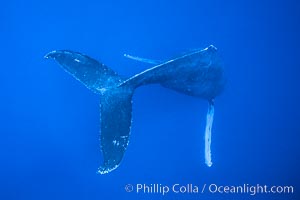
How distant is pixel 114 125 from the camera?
4.17 m

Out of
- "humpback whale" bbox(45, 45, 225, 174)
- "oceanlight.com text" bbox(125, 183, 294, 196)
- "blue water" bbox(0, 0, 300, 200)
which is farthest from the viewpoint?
"oceanlight.com text" bbox(125, 183, 294, 196)

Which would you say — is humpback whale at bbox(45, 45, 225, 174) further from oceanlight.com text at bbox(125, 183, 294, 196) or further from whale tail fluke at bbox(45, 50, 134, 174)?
oceanlight.com text at bbox(125, 183, 294, 196)

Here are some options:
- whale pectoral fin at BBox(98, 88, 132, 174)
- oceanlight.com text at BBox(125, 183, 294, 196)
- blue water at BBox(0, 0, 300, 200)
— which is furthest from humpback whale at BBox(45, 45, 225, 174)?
oceanlight.com text at BBox(125, 183, 294, 196)

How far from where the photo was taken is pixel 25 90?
5613mm

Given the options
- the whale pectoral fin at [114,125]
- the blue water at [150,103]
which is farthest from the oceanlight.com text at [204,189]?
the whale pectoral fin at [114,125]

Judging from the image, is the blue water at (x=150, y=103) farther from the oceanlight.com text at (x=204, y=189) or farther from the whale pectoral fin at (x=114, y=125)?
the whale pectoral fin at (x=114, y=125)

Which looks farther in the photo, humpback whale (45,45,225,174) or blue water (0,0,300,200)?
blue water (0,0,300,200)

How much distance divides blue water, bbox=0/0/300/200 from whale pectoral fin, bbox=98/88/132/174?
1.40 m

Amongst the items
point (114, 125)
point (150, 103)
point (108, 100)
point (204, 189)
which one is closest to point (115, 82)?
point (108, 100)

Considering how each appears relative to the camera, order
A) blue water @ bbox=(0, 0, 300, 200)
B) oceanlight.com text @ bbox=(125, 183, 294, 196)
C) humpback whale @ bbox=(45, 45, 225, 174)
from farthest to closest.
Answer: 1. oceanlight.com text @ bbox=(125, 183, 294, 196)
2. blue water @ bbox=(0, 0, 300, 200)
3. humpback whale @ bbox=(45, 45, 225, 174)

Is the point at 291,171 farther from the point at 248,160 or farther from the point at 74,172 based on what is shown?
the point at 74,172

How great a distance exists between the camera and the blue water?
5.48 m

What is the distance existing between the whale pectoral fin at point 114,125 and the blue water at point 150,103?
140cm

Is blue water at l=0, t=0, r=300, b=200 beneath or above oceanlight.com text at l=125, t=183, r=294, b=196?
above
